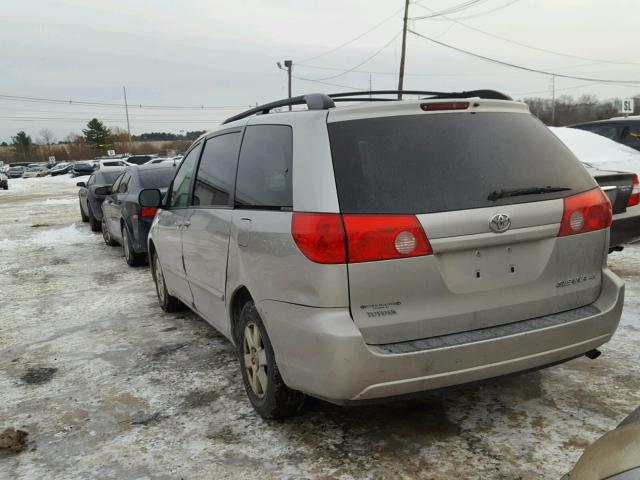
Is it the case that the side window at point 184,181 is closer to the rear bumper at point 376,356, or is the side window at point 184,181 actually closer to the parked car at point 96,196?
the rear bumper at point 376,356

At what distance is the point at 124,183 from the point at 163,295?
447cm

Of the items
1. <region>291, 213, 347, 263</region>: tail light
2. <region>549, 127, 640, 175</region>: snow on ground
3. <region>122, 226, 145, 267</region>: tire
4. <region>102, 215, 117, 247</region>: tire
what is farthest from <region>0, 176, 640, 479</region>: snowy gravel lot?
<region>102, 215, 117, 247</region>: tire

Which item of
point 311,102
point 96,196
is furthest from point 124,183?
point 311,102

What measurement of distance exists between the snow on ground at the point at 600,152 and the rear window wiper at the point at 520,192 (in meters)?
4.18

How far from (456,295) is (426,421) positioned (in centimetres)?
98

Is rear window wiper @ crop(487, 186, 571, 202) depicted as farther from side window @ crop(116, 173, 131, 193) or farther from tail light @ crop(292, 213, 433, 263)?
side window @ crop(116, 173, 131, 193)

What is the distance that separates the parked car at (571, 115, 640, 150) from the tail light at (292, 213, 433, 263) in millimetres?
8066

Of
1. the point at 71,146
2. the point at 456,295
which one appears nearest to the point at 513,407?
the point at 456,295

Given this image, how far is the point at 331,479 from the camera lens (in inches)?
111

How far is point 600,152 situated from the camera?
7.54 metres

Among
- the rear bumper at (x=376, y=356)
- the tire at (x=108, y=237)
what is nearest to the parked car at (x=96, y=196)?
the tire at (x=108, y=237)


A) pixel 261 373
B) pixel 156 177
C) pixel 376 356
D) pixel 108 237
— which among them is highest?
pixel 156 177

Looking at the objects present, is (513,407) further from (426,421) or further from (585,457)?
(585,457)

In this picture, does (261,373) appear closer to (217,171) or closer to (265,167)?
(265,167)
